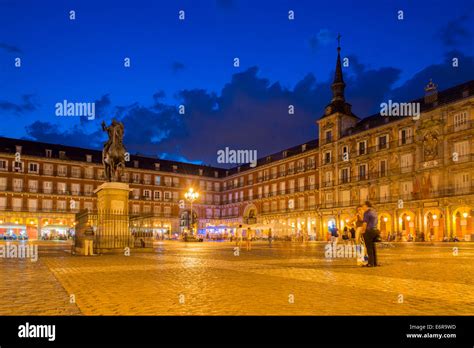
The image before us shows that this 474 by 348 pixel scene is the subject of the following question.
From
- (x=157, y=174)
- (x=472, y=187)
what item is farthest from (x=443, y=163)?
(x=157, y=174)

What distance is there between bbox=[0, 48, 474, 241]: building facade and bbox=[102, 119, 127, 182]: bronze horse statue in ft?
20.6

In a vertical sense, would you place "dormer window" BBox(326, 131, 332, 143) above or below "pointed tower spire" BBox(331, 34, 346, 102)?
below

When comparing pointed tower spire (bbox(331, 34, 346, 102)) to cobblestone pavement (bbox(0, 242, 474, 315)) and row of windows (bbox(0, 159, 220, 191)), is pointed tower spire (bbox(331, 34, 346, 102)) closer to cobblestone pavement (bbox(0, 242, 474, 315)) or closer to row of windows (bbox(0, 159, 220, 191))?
row of windows (bbox(0, 159, 220, 191))

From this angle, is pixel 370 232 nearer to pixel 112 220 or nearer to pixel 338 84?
pixel 112 220

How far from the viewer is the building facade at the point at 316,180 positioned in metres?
37.5

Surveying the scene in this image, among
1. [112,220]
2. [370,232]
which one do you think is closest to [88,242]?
[112,220]

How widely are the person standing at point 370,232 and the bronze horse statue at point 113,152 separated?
37.1 feet

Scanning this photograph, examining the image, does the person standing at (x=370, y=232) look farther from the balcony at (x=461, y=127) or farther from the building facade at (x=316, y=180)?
the balcony at (x=461, y=127)

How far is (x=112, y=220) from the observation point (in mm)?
17750

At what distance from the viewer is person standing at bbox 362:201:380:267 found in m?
11.0

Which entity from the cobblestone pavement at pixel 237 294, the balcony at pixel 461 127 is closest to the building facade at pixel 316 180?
the balcony at pixel 461 127

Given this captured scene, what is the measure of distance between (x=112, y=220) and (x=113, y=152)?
3.00 m

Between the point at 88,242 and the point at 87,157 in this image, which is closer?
the point at 88,242

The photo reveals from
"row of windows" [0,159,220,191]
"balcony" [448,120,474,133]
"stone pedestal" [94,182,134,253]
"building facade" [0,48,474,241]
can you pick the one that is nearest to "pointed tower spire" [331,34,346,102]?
"building facade" [0,48,474,241]
